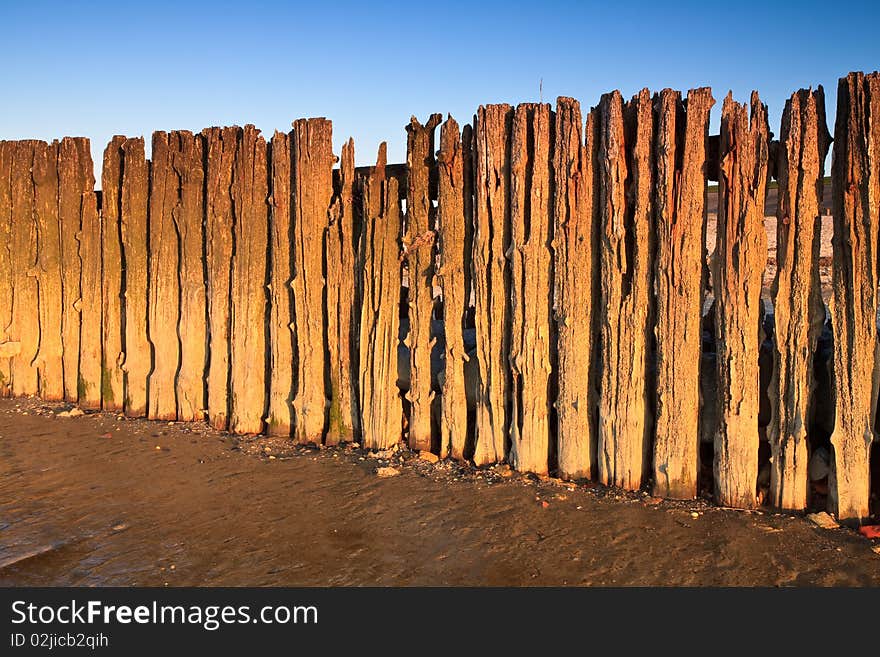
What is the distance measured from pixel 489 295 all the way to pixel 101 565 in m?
2.79

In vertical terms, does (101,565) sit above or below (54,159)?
below

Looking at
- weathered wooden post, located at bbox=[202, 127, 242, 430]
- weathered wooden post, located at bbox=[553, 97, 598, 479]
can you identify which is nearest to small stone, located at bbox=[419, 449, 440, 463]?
weathered wooden post, located at bbox=[553, 97, 598, 479]

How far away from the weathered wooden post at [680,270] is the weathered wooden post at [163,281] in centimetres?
391

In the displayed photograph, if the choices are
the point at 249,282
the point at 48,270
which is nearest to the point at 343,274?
the point at 249,282

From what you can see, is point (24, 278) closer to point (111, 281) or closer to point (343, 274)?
point (111, 281)

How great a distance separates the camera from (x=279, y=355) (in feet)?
20.1

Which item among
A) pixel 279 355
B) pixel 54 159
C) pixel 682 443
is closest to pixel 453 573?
pixel 682 443

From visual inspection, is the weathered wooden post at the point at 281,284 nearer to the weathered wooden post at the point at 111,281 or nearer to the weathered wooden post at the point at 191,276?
the weathered wooden post at the point at 191,276

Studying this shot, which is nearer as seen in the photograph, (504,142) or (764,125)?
(764,125)

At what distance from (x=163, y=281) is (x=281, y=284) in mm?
1238

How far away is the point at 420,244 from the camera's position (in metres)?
5.54

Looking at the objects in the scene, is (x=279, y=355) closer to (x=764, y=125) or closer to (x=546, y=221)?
(x=546, y=221)

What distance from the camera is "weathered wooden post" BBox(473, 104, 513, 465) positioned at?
5.20m

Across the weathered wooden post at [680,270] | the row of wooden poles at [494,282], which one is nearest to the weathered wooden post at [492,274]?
the row of wooden poles at [494,282]
